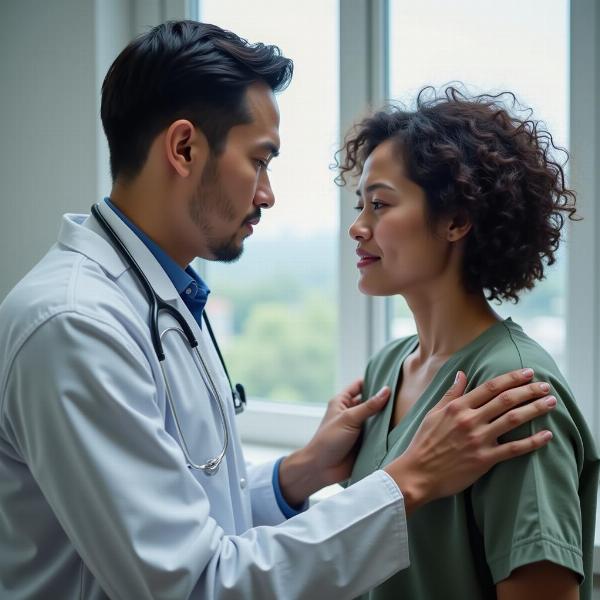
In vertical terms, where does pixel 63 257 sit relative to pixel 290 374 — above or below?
above

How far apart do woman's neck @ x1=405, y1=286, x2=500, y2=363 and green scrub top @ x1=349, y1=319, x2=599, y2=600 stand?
44 mm

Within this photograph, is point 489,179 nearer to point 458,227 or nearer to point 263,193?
point 458,227

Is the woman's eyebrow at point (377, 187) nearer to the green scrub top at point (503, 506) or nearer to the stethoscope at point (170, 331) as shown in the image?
the green scrub top at point (503, 506)

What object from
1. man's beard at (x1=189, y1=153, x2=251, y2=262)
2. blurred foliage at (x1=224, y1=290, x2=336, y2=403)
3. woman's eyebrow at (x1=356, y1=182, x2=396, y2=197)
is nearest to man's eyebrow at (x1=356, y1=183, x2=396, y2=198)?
woman's eyebrow at (x1=356, y1=182, x2=396, y2=197)

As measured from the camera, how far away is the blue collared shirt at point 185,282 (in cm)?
114

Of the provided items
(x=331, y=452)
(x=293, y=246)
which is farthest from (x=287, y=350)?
(x=331, y=452)

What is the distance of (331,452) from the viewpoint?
4.37 feet

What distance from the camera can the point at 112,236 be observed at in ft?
3.59

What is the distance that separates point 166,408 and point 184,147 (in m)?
0.42

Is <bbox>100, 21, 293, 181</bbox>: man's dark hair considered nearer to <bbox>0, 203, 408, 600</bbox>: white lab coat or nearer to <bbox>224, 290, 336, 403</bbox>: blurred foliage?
<bbox>0, 203, 408, 600</bbox>: white lab coat

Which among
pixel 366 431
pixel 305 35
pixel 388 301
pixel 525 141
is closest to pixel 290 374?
pixel 388 301

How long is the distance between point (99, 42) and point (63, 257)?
1085 mm

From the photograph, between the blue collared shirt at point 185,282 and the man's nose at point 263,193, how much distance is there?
0.18 meters

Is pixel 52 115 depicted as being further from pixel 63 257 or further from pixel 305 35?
pixel 63 257
